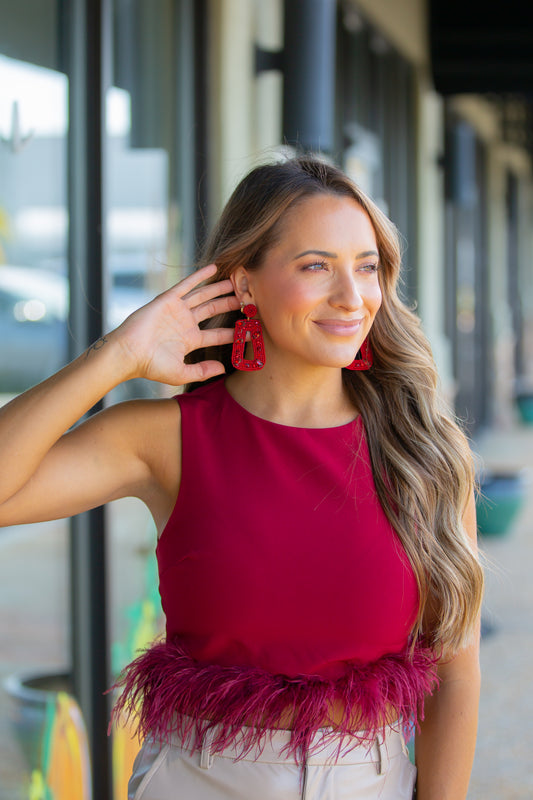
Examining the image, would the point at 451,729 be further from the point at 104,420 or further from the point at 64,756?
the point at 64,756

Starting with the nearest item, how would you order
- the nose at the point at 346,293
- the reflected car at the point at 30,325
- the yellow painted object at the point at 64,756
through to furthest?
the nose at the point at 346,293 → the reflected car at the point at 30,325 → the yellow painted object at the point at 64,756

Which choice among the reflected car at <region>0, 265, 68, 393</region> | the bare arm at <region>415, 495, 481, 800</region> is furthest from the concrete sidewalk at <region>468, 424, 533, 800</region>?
the reflected car at <region>0, 265, 68, 393</region>

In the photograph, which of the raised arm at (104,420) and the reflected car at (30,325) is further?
the reflected car at (30,325)

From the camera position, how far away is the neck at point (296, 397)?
1.75 metres

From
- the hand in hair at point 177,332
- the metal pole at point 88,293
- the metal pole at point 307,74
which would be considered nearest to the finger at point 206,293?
the hand in hair at point 177,332

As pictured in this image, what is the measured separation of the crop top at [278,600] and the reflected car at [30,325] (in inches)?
37.0

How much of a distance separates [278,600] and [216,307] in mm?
581

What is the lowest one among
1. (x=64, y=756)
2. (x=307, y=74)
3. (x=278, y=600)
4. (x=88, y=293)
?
(x=64, y=756)

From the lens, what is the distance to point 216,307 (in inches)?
69.9

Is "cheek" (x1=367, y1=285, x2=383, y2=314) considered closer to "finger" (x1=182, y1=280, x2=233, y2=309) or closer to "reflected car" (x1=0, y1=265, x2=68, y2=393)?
"finger" (x1=182, y1=280, x2=233, y2=309)

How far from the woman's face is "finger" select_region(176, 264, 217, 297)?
11 cm

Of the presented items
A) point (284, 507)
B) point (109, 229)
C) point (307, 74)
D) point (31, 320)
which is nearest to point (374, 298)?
point (284, 507)

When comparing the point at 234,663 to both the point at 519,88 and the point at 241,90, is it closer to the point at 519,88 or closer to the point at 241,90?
the point at 241,90

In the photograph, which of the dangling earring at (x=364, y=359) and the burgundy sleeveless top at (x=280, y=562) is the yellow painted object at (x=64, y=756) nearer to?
the burgundy sleeveless top at (x=280, y=562)
